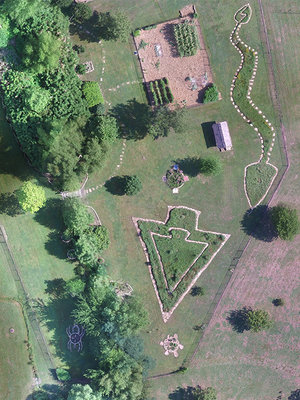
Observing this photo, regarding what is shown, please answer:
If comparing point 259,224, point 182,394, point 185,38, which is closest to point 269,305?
point 259,224

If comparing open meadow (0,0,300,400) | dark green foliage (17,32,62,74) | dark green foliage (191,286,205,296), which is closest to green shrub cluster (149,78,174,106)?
open meadow (0,0,300,400)

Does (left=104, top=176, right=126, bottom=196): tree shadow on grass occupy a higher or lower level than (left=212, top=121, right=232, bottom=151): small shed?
lower

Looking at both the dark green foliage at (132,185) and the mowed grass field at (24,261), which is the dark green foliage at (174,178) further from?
the mowed grass field at (24,261)

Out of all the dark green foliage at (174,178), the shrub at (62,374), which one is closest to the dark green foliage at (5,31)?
the dark green foliage at (174,178)

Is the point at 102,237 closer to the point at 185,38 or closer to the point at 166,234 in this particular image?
the point at 166,234

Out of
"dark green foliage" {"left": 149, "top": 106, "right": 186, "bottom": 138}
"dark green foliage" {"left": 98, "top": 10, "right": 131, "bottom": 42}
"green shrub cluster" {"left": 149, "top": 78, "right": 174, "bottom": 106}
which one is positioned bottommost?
"dark green foliage" {"left": 149, "top": 106, "right": 186, "bottom": 138}

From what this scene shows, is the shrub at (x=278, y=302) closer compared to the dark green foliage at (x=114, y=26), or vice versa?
the dark green foliage at (x=114, y=26)

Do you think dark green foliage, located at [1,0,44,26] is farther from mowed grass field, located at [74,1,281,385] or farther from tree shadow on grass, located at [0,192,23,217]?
tree shadow on grass, located at [0,192,23,217]
